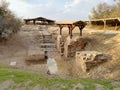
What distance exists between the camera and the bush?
25091 mm

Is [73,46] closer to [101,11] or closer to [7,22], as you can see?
[7,22]

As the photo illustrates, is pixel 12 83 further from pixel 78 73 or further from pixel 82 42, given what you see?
pixel 82 42

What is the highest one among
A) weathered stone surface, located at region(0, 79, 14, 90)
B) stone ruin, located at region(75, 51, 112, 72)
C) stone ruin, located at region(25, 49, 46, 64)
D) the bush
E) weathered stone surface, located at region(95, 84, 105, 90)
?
the bush

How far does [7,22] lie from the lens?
2623 centimetres

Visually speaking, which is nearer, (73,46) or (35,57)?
(73,46)

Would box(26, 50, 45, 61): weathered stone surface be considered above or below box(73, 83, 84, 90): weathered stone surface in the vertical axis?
below

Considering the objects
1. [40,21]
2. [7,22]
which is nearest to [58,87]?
[7,22]

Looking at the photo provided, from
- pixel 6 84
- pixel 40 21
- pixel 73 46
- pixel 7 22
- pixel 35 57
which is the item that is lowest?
pixel 35 57

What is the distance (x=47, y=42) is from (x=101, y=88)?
21567 millimetres

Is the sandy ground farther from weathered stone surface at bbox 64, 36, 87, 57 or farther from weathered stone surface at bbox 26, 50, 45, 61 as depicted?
weathered stone surface at bbox 64, 36, 87, 57

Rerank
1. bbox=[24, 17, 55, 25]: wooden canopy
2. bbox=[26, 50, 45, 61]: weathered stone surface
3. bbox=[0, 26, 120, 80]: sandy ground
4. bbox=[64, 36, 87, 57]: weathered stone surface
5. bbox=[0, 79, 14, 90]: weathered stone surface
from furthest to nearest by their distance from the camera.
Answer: bbox=[24, 17, 55, 25]: wooden canopy → bbox=[64, 36, 87, 57]: weathered stone surface → bbox=[26, 50, 45, 61]: weathered stone surface → bbox=[0, 26, 120, 80]: sandy ground → bbox=[0, 79, 14, 90]: weathered stone surface

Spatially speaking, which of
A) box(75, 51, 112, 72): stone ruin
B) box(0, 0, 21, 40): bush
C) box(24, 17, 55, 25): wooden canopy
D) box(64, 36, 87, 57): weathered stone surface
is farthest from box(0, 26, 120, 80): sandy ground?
box(24, 17, 55, 25): wooden canopy

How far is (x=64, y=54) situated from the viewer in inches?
881

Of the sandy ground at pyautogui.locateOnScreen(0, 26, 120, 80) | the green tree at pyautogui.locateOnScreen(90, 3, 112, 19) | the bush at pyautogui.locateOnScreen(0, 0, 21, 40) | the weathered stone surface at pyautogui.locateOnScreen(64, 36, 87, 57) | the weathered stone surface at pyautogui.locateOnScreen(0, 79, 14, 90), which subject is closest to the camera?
the weathered stone surface at pyautogui.locateOnScreen(0, 79, 14, 90)
